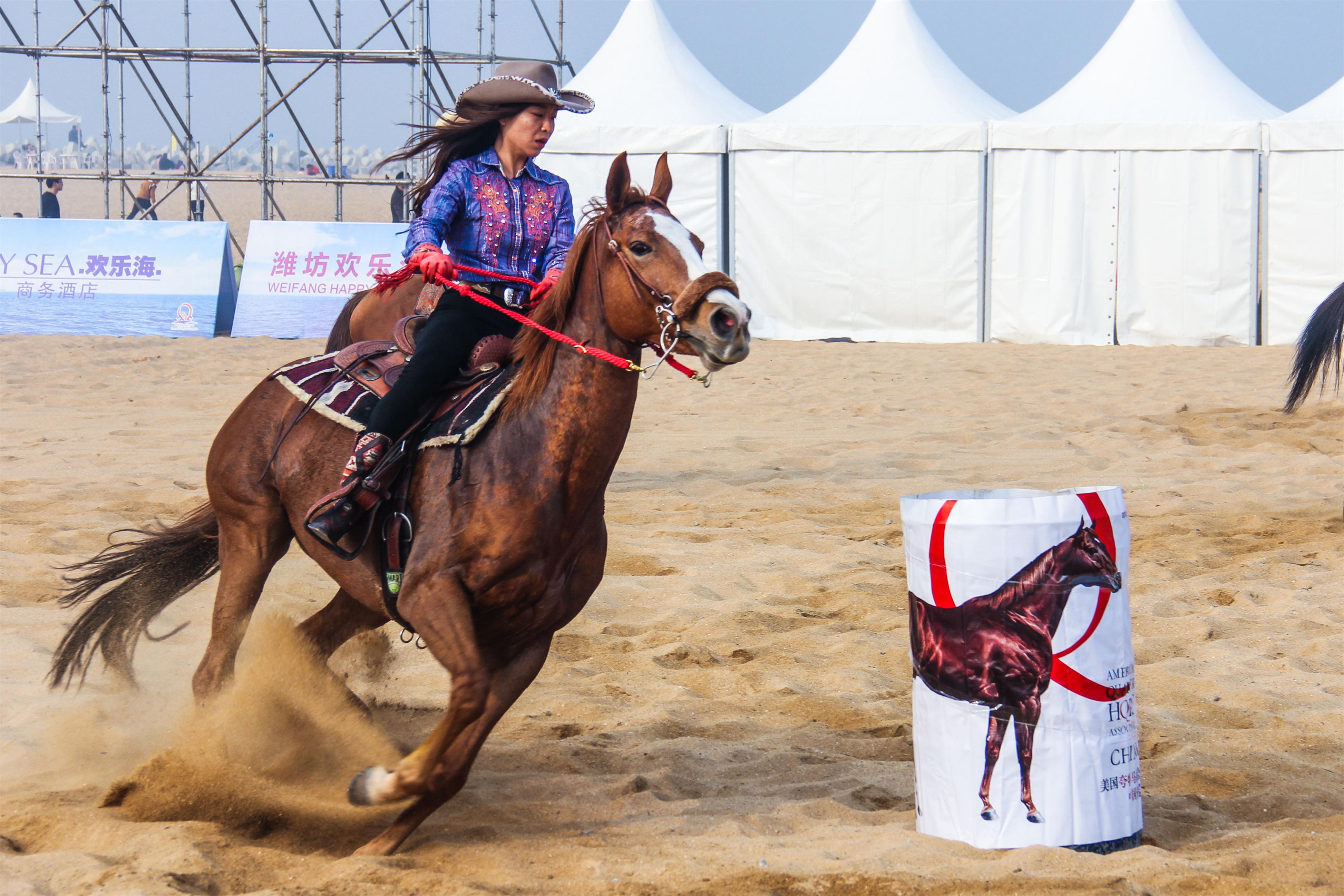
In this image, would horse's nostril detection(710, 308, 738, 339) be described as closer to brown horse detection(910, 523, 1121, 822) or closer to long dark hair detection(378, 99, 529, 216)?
brown horse detection(910, 523, 1121, 822)

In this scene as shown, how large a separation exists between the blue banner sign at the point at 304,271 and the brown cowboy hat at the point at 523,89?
1097 cm

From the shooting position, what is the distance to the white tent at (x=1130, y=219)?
15.4 meters

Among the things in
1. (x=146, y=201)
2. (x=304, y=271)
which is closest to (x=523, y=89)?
(x=304, y=271)

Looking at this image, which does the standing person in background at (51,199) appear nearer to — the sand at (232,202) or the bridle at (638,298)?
the sand at (232,202)

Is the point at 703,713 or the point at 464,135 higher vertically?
the point at 464,135

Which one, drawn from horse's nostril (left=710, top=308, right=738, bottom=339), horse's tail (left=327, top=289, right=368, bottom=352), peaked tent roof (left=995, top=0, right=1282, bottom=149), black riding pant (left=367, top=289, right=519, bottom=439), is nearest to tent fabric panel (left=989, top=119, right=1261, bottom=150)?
peaked tent roof (left=995, top=0, right=1282, bottom=149)

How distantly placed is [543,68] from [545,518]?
4.78ft

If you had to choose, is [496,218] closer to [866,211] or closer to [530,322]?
[530,322]

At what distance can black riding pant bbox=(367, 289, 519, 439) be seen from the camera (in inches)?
123

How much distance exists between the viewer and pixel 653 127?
637 inches

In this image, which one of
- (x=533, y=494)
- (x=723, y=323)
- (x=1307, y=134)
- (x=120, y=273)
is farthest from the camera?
(x=1307, y=134)

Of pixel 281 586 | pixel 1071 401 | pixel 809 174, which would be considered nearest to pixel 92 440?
pixel 281 586

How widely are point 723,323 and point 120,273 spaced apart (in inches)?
542

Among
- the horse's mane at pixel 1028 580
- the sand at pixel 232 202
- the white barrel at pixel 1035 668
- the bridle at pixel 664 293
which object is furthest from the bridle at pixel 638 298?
the sand at pixel 232 202
